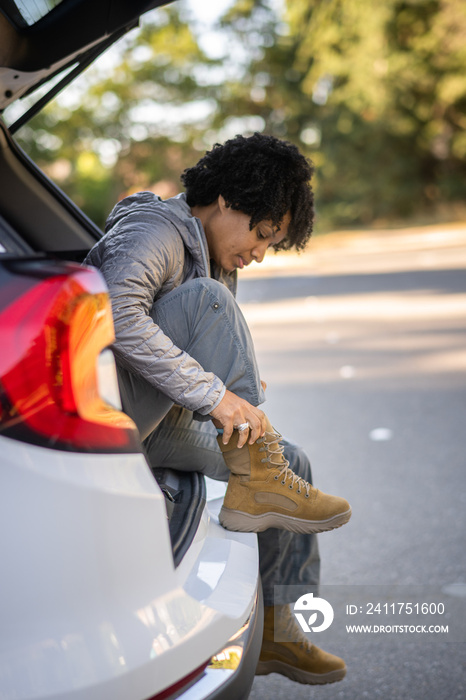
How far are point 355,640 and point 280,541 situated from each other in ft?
2.17

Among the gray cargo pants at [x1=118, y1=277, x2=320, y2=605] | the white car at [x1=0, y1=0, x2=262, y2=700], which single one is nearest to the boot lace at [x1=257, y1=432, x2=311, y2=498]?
the gray cargo pants at [x1=118, y1=277, x2=320, y2=605]

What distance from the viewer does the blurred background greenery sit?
25328 mm

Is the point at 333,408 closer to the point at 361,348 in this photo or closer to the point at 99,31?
the point at 361,348

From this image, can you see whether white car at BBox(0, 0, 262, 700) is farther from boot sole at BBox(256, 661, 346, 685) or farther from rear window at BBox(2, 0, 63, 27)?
rear window at BBox(2, 0, 63, 27)

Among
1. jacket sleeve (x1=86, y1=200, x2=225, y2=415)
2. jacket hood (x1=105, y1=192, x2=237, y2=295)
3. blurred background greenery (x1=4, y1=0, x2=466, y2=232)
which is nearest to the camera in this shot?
jacket sleeve (x1=86, y1=200, x2=225, y2=415)

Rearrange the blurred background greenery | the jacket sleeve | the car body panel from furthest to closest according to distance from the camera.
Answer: the blurred background greenery
the jacket sleeve
the car body panel

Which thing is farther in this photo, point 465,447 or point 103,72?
point 103,72

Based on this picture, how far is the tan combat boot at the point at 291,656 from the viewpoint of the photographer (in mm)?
2160

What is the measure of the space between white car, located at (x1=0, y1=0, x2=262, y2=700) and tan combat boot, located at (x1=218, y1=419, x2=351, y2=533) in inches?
21.5

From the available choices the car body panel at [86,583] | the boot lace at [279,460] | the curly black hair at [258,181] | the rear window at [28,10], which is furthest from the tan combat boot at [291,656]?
the rear window at [28,10]

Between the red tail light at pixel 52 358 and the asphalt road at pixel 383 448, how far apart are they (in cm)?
154

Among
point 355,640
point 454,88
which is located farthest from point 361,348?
point 454,88

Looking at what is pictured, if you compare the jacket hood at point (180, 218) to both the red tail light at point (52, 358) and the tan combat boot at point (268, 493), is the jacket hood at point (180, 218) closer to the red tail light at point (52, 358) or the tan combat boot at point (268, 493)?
the tan combat boot at point (268, 493)

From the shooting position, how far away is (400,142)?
1292 inches
